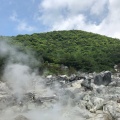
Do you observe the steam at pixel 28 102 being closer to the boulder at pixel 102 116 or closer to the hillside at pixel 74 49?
the boulder at pixel 102 116

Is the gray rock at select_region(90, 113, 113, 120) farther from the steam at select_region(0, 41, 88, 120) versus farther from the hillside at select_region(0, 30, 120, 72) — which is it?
the hillside at select_region(0, 30, 120, 72)

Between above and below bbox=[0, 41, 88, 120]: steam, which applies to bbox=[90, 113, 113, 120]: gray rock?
below

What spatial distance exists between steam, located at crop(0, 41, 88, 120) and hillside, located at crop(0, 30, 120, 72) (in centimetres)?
1455

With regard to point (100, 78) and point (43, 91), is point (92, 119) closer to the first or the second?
point (43, 91)

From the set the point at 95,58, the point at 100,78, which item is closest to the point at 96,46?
the point at 95,58

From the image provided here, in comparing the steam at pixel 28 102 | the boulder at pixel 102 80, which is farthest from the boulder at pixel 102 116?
the boulder at pixel 102 80

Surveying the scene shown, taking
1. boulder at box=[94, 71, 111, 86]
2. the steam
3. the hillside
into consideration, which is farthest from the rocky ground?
the hillside

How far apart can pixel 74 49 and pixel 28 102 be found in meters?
64.3

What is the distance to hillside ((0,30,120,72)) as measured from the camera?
197 ft

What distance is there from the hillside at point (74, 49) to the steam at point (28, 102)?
47.7 ft

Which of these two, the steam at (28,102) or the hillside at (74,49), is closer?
the steam at (28,102)

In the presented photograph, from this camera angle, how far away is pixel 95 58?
68.8 metres

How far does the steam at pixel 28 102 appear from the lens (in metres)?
18.1

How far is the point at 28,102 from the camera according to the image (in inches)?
815
